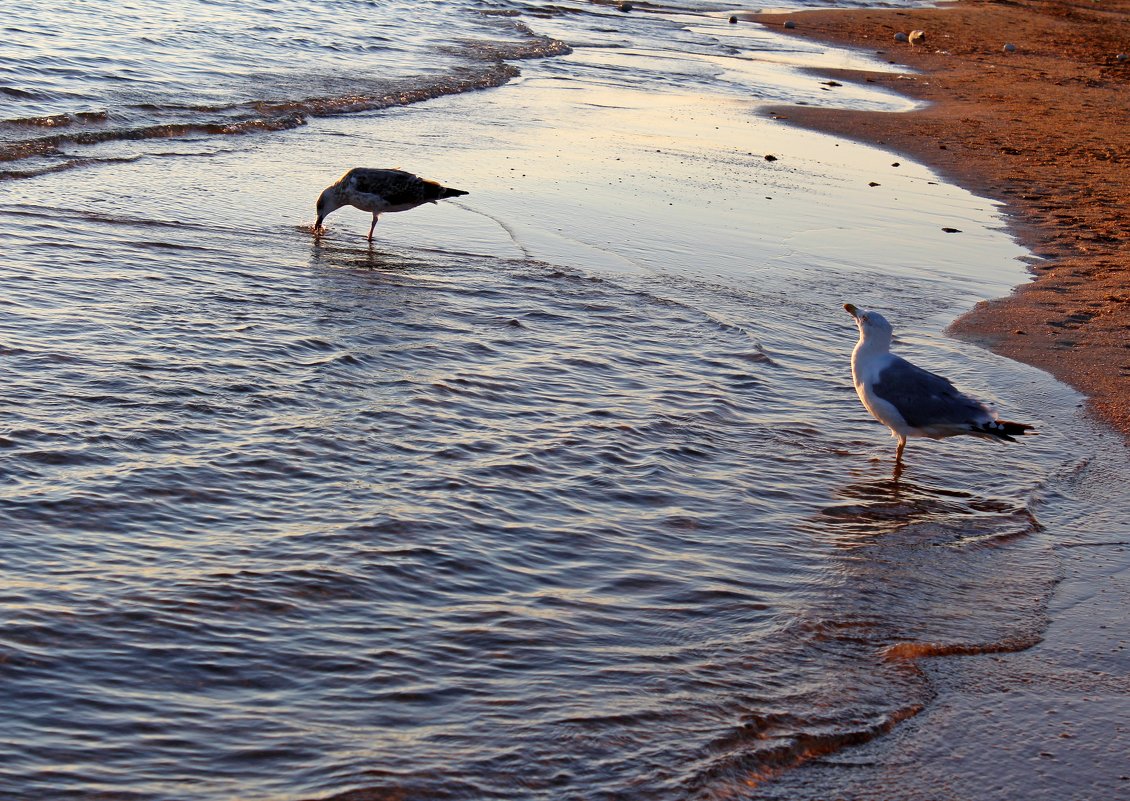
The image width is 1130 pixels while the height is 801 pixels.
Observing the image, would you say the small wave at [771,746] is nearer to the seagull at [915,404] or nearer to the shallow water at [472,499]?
the shallow water at [472,499]

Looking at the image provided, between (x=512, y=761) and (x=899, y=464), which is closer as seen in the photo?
(x=512, y=761)

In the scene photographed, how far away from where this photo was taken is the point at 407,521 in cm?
502

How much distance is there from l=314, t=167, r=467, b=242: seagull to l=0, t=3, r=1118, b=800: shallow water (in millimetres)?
290

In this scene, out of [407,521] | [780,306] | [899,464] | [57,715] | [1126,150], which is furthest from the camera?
[1126,150]

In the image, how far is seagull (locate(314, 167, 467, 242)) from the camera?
1009 centimetres

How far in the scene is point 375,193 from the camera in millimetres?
10125

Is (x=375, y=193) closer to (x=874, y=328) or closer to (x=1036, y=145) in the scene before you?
(x=874, y=328)

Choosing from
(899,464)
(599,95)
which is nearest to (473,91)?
(599,95)

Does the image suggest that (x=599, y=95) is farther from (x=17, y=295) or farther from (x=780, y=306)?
(x=17, y=295)

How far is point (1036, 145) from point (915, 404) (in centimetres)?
1121

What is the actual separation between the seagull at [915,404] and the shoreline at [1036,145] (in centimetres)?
124

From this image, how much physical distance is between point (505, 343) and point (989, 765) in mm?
4226

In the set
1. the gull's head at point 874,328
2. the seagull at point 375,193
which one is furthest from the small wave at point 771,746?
the seagull at point 375,193

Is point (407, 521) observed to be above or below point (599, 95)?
below
